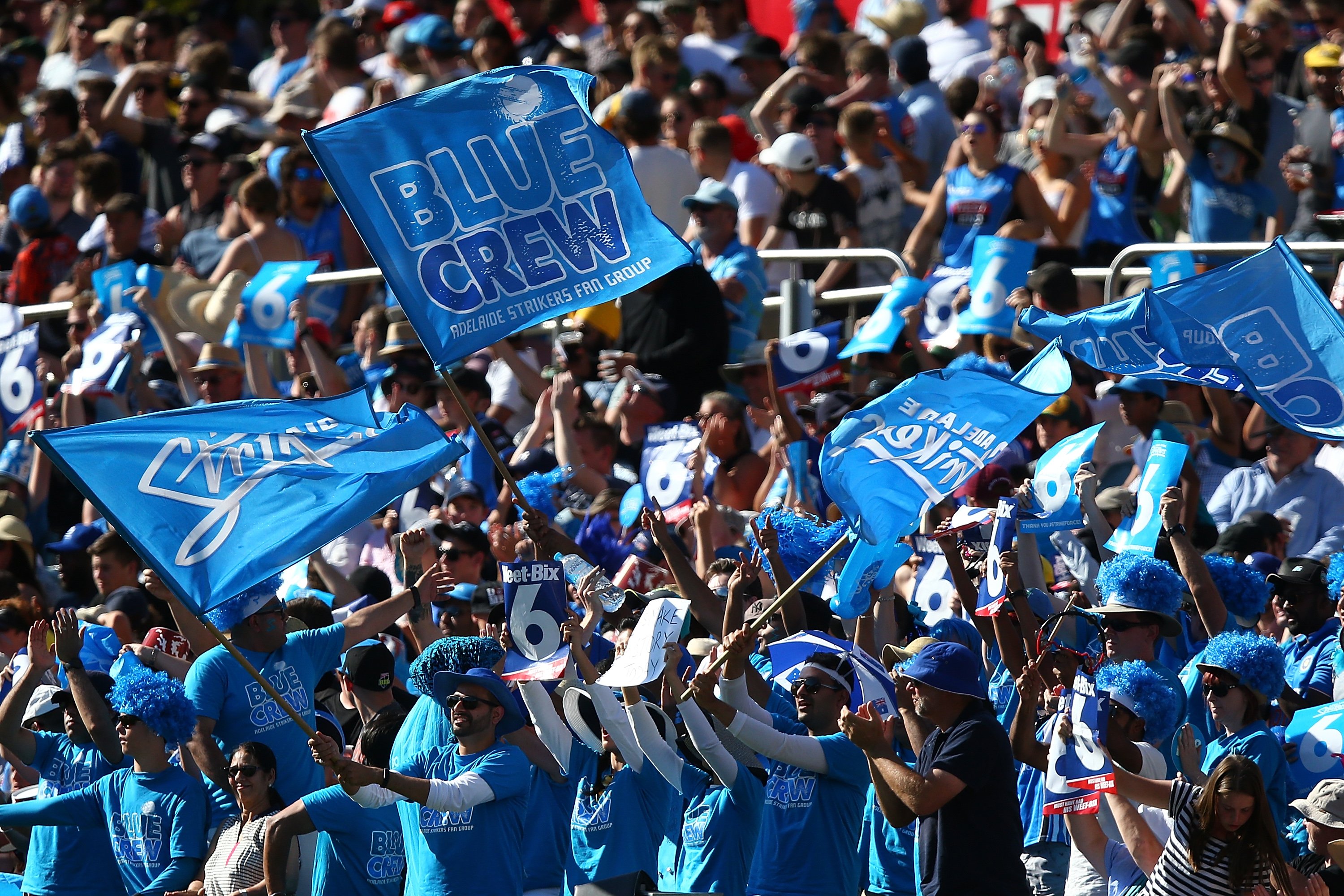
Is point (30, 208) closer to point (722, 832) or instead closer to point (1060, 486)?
point (1060, 486)

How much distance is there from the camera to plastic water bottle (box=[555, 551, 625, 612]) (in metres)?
8.95

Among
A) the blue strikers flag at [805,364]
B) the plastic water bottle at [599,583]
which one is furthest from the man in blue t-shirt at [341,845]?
the blue strikers flag at [805,364]

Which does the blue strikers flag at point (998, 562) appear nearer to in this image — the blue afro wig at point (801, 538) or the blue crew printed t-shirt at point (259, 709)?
the blue afro wig at point (801, 538)

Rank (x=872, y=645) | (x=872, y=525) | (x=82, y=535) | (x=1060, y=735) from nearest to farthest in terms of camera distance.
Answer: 1. (x=1060, y=735)
2. (x=872, y=525)
3. (x=872, y=645)
4. (x=82, y=535)

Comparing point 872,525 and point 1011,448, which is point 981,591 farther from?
point 1011,448

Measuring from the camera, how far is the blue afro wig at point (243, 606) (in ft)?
30.2

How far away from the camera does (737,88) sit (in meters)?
15.2

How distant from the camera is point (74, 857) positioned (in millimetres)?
9391

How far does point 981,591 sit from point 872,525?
0.62m

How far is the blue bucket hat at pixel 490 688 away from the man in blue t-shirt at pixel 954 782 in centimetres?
158

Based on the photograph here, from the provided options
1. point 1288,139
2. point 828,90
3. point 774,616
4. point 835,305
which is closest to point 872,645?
point 774,616

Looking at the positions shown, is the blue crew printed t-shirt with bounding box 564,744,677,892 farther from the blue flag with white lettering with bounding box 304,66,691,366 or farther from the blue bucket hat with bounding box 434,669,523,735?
the blue flag with white lettering with bounding box 304,66,691,366

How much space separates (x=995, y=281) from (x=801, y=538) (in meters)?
2.65

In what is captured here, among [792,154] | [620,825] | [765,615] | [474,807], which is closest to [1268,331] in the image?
[765,615]
